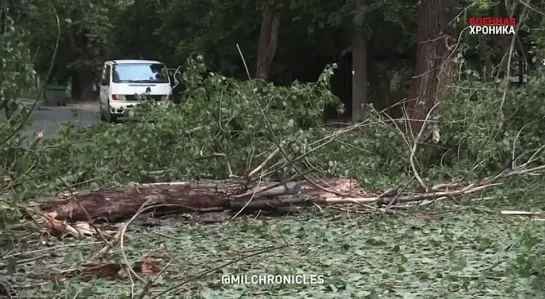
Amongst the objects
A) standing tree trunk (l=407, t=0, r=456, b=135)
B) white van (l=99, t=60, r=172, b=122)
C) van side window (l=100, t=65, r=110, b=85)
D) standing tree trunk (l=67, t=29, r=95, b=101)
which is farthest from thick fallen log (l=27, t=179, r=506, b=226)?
standing tree trunk (l=67, t=29, r=95, b=101)

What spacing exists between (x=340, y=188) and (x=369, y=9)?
975 centimetres

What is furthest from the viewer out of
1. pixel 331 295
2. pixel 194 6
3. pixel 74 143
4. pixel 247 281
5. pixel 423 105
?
pixel 194 6

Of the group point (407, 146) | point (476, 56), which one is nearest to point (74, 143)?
point (407, 146)

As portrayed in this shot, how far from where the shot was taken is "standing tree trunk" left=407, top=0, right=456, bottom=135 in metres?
9.53

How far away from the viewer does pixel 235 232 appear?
5934 mm

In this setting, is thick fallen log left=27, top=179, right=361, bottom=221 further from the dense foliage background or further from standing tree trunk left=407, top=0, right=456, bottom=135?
standing tree trunk left=407, top=0, right=456, bottom=135

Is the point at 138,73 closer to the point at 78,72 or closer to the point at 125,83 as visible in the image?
the point at 125,83

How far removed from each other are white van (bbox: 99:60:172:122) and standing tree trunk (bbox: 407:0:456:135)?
7.99 m

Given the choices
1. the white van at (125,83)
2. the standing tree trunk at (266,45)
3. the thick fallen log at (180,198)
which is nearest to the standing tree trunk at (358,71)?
the standing tree trunk at (266,45)

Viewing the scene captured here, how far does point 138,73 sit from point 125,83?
0.71 m

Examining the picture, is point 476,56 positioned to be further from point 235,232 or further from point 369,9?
point 235,232

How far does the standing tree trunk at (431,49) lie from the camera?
9.53 metres

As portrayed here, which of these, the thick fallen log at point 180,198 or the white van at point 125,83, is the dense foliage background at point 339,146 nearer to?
the thick fallen log at point 180,198

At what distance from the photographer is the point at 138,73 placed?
18328mm
